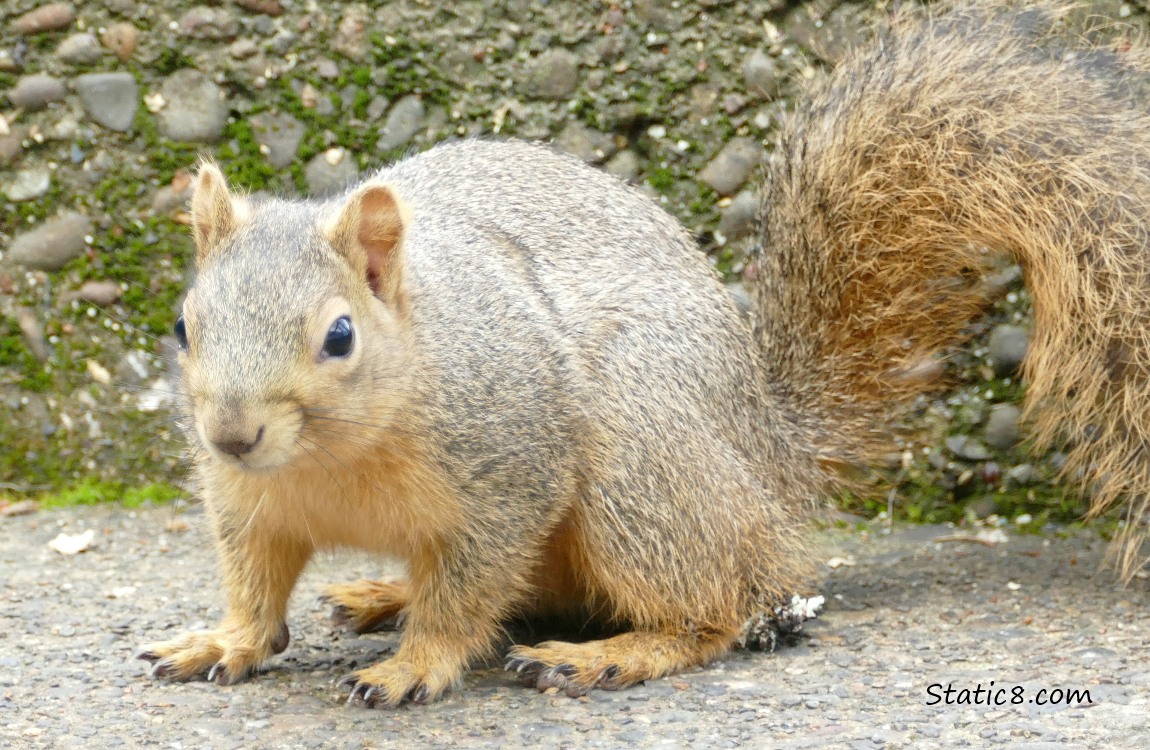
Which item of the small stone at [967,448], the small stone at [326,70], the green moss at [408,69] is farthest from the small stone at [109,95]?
the small stone at [967,448]

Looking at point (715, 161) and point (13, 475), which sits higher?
point (715, 161)

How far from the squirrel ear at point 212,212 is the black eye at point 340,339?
1.19 ft

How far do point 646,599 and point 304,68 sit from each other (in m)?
2.04

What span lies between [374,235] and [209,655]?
1.00m

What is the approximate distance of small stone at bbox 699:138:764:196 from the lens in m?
4.11

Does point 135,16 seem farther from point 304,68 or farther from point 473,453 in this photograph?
point 473,453

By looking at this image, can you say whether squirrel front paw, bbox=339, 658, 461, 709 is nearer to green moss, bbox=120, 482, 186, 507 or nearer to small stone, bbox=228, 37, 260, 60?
green moss, bbox=120, 482, 186, 507

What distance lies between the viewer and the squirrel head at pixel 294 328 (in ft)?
7.50

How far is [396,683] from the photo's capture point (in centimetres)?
277

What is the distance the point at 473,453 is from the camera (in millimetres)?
2738

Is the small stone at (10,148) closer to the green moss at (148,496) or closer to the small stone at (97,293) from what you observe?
the small stone at (97,293)

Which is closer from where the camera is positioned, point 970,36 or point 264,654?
point 264,654

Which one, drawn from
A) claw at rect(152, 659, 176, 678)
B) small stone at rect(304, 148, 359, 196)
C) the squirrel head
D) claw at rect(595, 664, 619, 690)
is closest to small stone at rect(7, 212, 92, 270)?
small stone at rect(304, 148, 359, 196)

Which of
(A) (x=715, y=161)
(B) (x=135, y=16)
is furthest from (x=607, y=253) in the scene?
(B) (x=135, y=16)
